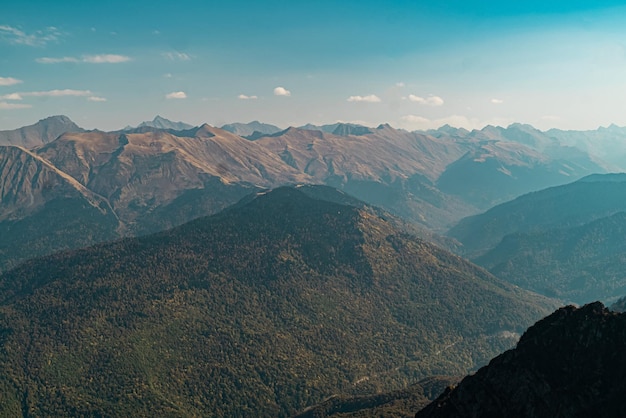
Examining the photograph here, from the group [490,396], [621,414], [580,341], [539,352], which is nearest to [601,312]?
[580,341]

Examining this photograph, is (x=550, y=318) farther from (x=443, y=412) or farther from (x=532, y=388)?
(x=443, y=412)

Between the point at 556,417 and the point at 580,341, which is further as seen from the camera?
the point at 580,341

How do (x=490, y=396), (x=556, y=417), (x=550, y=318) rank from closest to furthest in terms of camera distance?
(x=556, y=417)
(x=490, y=396)
(x=550, y=318)

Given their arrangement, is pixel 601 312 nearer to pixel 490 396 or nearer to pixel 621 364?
pixel 621 364

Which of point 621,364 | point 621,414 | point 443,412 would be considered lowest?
point 443,412

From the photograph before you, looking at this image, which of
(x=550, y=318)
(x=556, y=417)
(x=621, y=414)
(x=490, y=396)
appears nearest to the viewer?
(x=621, y=414)

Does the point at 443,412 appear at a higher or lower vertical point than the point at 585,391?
lower
